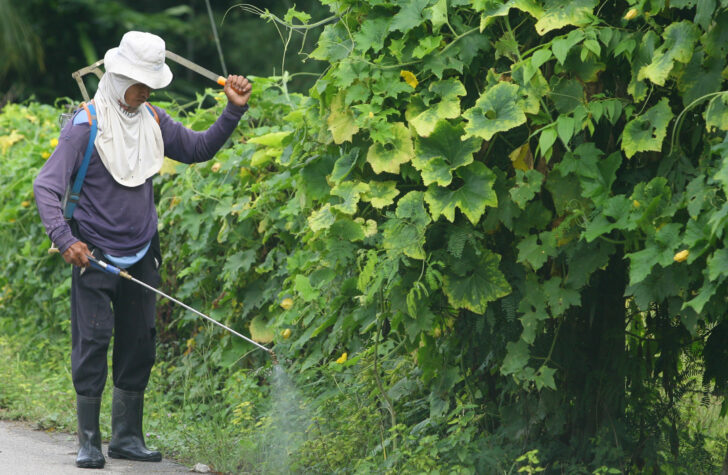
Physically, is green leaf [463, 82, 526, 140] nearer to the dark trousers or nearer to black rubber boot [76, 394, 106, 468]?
the dark trousers

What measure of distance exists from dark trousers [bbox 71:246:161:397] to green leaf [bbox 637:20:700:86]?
9.70 feet

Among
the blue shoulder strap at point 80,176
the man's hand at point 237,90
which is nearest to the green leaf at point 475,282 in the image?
the man's hand at point 237,90

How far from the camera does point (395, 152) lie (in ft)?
12.9

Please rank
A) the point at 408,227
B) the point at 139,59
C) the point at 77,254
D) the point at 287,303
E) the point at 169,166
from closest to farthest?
the point at 408,227 < the point at 77,254 < the point at 139,59 < the point at 287,303 < the point at 169,166

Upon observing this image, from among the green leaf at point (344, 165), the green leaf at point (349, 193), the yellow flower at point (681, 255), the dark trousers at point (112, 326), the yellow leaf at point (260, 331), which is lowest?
the yellow leaf at point (260, 331)

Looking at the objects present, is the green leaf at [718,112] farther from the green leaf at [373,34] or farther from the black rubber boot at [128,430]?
the black rubber boot at [128,430]

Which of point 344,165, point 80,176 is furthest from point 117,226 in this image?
point 344,165

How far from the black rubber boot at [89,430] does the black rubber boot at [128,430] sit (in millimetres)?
183

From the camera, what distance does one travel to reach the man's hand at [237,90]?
17.4 feet

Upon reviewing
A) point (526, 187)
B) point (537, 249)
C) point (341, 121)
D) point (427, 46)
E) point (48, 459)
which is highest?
point (427, 46)

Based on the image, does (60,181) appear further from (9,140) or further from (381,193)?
(9,140)

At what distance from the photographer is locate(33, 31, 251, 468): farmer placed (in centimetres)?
505

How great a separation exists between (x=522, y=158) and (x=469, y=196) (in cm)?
26

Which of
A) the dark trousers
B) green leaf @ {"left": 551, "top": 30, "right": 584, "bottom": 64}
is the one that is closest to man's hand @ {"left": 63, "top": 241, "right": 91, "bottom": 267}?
the dark trousers
